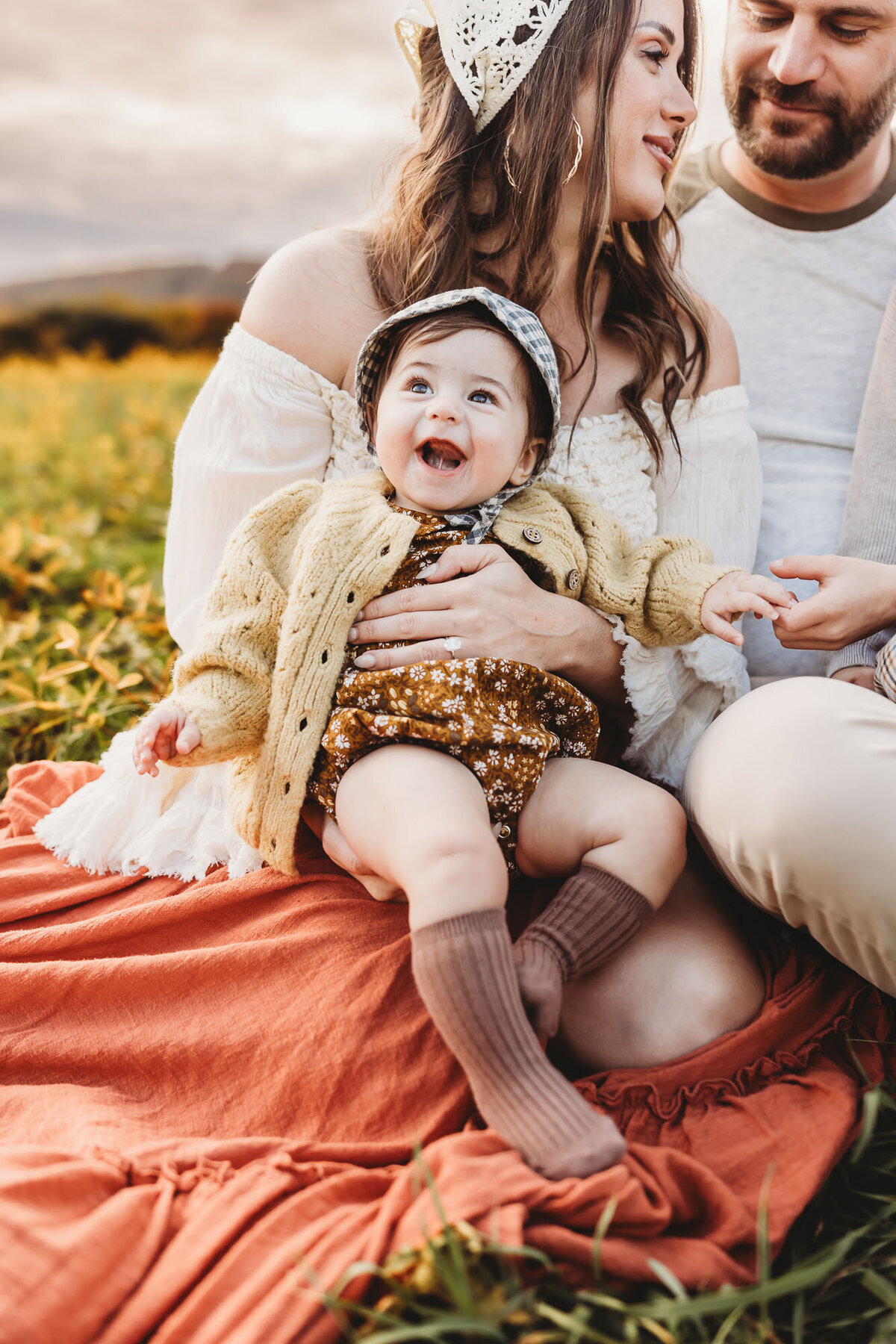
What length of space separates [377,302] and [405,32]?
0.52 m

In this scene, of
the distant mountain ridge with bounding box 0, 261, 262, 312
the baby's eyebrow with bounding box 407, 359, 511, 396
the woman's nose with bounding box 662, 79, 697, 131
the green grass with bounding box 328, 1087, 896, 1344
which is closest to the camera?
the green grass with bounding box 328, 1087, 896, 1344

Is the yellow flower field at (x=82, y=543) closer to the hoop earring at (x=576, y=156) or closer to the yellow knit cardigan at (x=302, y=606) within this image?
the yellow knit cardigan at (x=302, y=606)

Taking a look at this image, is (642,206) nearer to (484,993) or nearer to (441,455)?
(441,455)

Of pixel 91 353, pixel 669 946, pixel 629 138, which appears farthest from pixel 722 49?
pixel 91 353

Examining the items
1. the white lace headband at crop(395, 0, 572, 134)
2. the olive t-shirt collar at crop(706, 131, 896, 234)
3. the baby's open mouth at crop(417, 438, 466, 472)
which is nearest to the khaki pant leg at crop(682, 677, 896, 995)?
the baby's open mouth at crop(417, 438, 466, 472)

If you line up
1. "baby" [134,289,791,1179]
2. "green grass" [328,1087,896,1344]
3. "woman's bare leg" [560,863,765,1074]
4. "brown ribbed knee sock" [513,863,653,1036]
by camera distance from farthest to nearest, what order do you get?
"woman's bare leg" [560,863,765,1074], "brown ribbed knee sock" [513,863,653,1036], "baby" [134,289,791,1179], "green grass" [328,1087,896,1344]

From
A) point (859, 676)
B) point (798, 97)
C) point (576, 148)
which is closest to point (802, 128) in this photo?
point (798, 97)

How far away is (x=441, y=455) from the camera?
64.2 inches

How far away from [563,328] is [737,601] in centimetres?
74

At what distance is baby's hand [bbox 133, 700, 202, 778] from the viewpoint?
1.46 metres

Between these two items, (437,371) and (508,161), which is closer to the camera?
(437,371)

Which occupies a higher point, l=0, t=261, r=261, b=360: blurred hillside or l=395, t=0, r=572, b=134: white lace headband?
l=395, t=0, r=572, b=134: white lace headband

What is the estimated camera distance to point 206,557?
193cm

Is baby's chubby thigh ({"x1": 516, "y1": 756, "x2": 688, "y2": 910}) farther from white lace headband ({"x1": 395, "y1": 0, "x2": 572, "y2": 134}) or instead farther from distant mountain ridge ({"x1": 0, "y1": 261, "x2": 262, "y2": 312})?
distant mountain ridge ({"x1": 0, "y1": 261, "x2": 262, "y2": 312})
